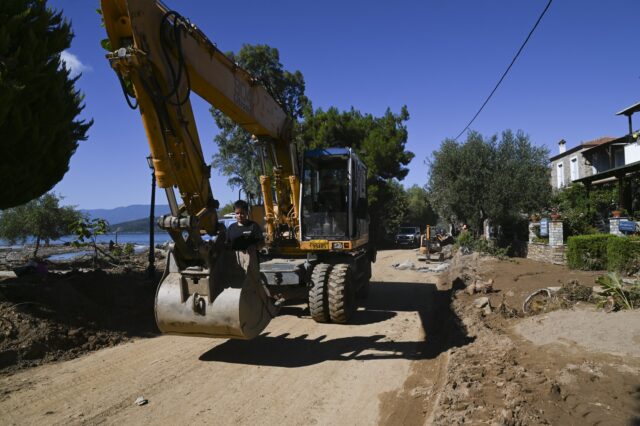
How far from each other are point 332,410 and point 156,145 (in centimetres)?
354

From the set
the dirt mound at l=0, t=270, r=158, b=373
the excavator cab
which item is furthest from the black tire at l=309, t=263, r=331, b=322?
the dirt mound at l=0, t=270, r=158, b=373

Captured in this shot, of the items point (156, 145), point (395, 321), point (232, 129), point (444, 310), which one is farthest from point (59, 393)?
point (232, 129)

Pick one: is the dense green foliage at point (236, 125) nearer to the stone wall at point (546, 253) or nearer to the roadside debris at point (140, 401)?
the stone wall at point (546, 253)

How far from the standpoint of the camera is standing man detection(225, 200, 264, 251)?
604 centimetres

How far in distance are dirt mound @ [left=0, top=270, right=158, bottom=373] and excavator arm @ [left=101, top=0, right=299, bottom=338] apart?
7.32 ft

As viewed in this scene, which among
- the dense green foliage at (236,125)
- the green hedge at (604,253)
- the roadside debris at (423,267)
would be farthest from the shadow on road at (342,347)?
the dense green foliage at (236,125)

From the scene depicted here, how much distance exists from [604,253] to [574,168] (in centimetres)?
Result: 2585

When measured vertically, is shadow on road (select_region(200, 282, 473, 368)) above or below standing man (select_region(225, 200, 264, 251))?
below

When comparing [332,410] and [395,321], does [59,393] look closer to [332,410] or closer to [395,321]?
[332,410]

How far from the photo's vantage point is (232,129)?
107 feet

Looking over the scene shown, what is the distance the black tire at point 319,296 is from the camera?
7.85 meters

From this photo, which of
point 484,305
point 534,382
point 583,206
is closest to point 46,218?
point 484,305

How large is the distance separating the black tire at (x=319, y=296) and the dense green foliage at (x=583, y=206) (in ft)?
40.0

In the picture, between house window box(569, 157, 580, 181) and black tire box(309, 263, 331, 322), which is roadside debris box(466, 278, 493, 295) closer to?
black tire box(309, 263, 331, 322)
